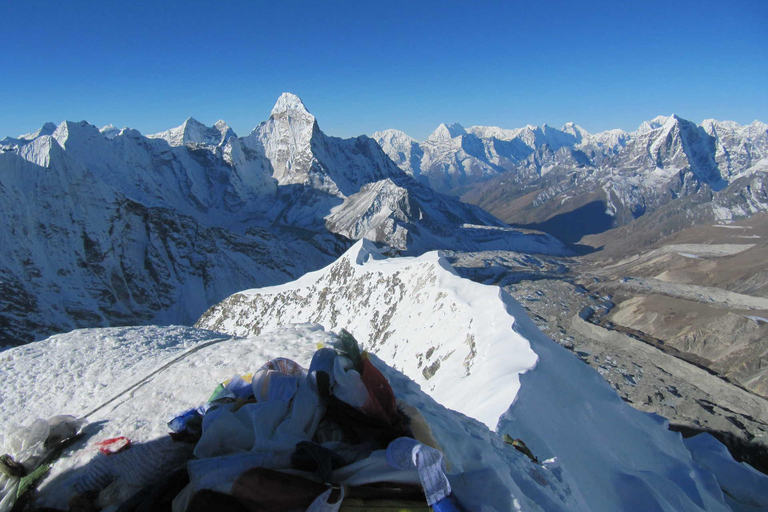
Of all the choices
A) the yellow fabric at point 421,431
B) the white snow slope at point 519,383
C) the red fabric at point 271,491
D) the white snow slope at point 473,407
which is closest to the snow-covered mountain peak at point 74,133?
the white snow slope at point 519,383

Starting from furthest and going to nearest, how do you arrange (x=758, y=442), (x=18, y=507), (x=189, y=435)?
1. (x=758, y=442)
2. (x=189, y=435)
3. (x=18, y=507)

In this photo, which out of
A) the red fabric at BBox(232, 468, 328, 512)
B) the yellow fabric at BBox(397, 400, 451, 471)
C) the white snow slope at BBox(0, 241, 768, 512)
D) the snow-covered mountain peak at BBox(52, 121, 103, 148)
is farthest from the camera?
the snow-covered mountain peak at BBox(52, 121, 103, 148)

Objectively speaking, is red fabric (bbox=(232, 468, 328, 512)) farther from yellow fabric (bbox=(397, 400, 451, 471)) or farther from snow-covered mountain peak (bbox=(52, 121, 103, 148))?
snow-covered mountain peak (bbox=(52, 121, 103, 148))

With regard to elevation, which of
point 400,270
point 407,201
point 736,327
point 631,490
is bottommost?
point 736,327

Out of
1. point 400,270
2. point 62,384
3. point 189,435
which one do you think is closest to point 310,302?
point 400,270

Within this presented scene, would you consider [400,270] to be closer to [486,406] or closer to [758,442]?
[486,406]

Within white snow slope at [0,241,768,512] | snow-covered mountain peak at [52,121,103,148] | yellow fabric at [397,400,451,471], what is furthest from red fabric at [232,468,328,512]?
snow-covered mountain peak at [52,121,103,148]

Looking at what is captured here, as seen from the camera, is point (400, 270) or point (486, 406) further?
point (400, 270)
